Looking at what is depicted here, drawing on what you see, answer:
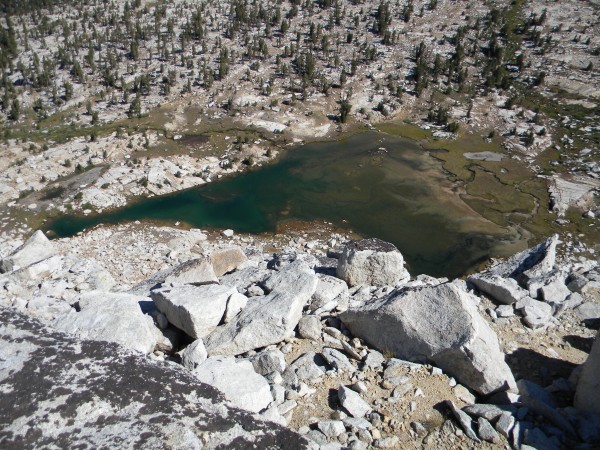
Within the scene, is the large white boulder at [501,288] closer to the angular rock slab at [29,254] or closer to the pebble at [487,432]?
the pebble at [487,432]

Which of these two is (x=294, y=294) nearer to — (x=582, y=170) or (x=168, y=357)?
(x=168, y=357)

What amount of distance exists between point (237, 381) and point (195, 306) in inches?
79.4

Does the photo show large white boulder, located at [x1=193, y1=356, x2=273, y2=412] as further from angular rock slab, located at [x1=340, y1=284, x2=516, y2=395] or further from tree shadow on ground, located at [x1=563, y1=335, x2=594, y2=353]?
tree shadow on ground, located at [x1=563, y1=335, x2=594, y2=353]

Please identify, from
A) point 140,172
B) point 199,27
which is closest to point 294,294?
point 140,172

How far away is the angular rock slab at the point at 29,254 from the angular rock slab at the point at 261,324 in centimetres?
1024

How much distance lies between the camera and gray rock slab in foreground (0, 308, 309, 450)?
16.8ft

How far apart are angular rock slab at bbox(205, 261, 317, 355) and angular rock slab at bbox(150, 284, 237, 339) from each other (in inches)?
11.3

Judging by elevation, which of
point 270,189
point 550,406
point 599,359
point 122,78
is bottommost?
point 270,189

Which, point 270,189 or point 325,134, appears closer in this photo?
point 270,189

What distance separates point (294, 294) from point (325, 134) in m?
24.7

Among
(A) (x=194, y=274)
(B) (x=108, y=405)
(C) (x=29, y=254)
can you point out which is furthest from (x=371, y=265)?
(C) (x=29, y=254)

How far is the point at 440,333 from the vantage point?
307 inches

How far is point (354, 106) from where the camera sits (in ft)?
117

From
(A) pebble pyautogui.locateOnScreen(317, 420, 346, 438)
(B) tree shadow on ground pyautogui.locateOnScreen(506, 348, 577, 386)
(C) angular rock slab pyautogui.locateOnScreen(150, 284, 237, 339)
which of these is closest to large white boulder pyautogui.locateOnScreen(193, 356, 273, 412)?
(A) pebble pyautogui.locateOnScreen(317, 420, 346, 438)
